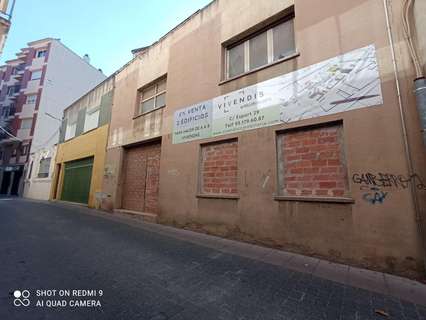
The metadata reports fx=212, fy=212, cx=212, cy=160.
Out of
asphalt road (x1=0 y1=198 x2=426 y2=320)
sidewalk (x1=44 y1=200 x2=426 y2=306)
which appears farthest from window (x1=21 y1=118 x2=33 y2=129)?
sidewalk (x1=44 y1=200 x2=426 y2=306)

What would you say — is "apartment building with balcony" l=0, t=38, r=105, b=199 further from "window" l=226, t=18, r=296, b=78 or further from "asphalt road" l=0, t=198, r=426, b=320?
"asphalt road" l=0, t=198, r=426, b=320

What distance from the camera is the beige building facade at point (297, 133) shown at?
3537 mm

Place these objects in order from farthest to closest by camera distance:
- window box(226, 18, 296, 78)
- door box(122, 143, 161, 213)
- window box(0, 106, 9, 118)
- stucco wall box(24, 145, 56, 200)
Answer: window box(0, 106, 9, 118), stucco wall box(24, 145, 56, 200), door box(122, 143, 161, 213), window box(226, 18, 296, 78)

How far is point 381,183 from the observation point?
11.8ft

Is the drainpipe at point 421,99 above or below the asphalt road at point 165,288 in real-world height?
above

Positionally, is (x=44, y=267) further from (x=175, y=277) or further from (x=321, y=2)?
(x=321, y=2)

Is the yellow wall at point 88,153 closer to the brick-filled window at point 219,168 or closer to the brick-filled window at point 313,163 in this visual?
the brick-filled window at point 219,168

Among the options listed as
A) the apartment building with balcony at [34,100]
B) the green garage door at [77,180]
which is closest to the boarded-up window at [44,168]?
the apartment building with balcony at [34,100]

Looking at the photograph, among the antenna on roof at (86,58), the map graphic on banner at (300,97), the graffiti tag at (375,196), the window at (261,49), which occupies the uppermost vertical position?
the antenna on roof at (86,58)

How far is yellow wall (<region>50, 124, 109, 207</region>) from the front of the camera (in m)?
11.1

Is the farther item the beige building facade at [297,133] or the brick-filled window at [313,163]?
the brick-filled window at [313,163]

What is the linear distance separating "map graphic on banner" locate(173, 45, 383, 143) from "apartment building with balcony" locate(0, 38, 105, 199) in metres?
23.2

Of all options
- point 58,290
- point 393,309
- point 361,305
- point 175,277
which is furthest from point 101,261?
point 393,309

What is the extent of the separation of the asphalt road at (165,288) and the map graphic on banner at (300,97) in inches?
124
